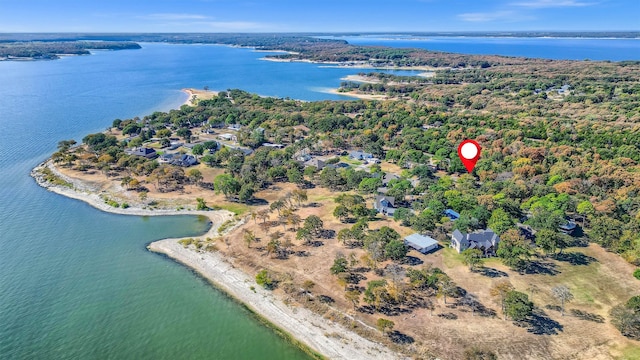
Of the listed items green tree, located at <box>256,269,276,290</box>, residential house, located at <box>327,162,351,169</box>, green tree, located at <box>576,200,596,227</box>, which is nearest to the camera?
green tree, located at <box>256,269,276,290</box>

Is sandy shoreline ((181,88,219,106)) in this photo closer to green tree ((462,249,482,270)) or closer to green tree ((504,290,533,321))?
green tree ((462,249,482,270))

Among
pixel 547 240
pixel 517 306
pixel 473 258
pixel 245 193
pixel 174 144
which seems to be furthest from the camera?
pixel 174 144

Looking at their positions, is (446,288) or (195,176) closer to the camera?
(446,288)

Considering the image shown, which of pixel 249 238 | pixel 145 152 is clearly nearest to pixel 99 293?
pixel 249 238

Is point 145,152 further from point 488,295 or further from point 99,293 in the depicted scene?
point 488,295

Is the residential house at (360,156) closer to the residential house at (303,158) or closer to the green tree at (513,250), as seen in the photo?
the residential house at (303,158)

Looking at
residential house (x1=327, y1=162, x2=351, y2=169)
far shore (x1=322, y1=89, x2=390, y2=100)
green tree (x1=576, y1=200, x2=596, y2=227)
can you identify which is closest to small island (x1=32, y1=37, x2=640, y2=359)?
green tree (x1=576, y1=200, x2=596, y2=227)
